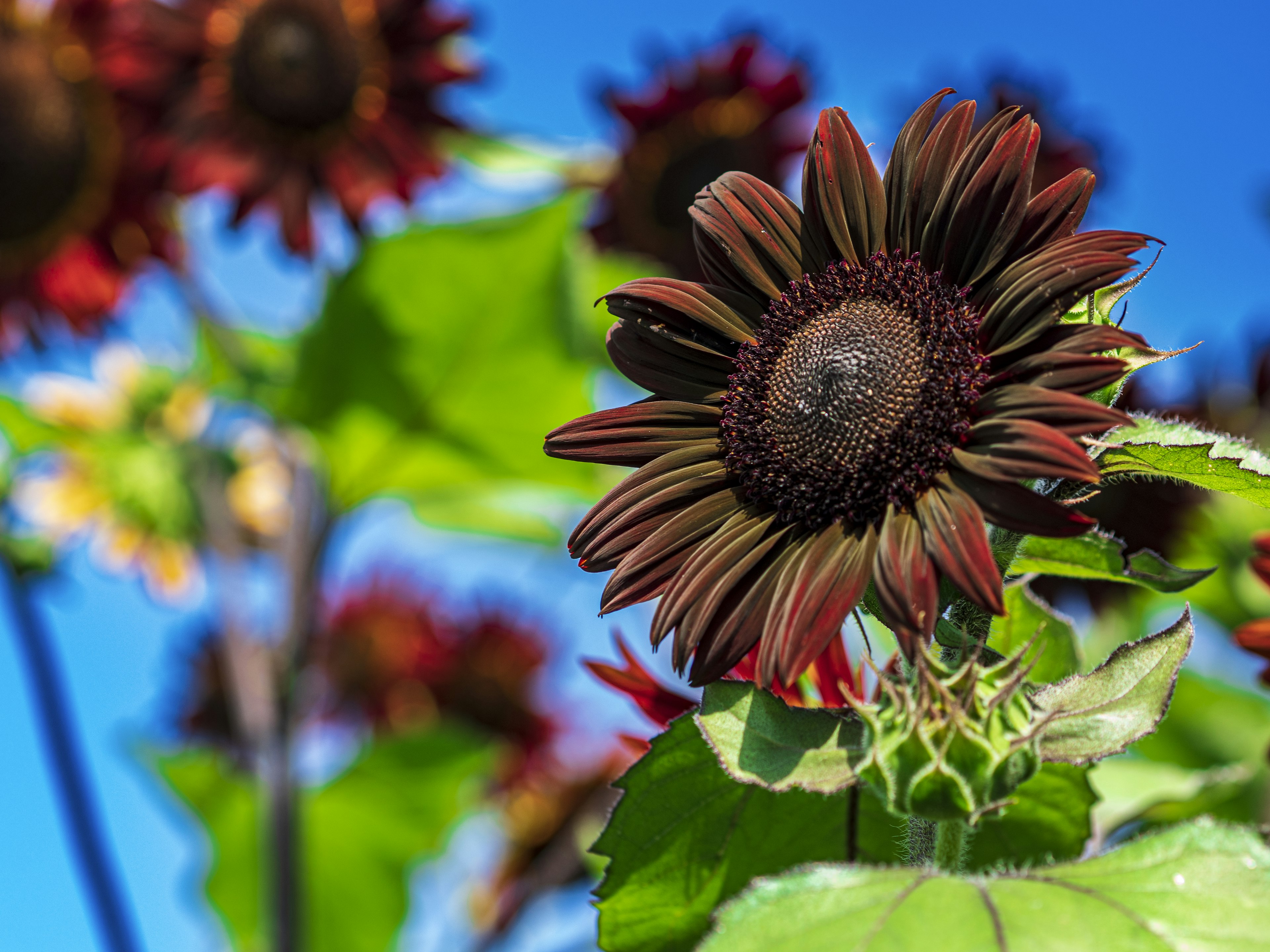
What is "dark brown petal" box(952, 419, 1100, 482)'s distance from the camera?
31 cm

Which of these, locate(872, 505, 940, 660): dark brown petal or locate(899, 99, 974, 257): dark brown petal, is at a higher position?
locate(899, 99, 974, 257): dark brown petal

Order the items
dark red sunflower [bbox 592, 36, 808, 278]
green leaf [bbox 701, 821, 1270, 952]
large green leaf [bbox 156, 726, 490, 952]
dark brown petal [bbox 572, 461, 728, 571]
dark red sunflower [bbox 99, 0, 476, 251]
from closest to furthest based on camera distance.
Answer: green leaf [bbox 701, 821, 1270, 952], dark brown petal [bbox 572, 461, 728, 571], dark red sunflower [bbox 99, 0, 476, 251], large green leaf [bbox 156, 726, 490, 952], dark red sunflower [bbox 592, 36, 808, 278]

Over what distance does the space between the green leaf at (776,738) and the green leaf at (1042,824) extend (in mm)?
103

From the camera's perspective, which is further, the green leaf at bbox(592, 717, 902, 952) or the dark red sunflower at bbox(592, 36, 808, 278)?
the dark red sunflower at bbox(592, 36, 808, 278)

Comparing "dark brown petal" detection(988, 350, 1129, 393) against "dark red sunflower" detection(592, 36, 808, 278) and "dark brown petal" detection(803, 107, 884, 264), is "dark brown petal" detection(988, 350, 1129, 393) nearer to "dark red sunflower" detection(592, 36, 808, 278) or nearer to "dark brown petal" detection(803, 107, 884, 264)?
"dark brown petal" detection(803, 107, 884, 264)

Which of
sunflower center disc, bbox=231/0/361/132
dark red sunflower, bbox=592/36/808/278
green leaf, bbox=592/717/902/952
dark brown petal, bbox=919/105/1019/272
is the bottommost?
green leaf, bbox=592/717/902/952

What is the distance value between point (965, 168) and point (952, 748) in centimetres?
19

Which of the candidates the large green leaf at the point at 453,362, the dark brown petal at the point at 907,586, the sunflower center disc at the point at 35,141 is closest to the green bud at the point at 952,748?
the dark brown petal at the point at 907,586

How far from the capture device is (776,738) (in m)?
0.33

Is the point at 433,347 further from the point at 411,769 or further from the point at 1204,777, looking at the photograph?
the point at 1204,777

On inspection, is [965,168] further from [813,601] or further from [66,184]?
[66,184]

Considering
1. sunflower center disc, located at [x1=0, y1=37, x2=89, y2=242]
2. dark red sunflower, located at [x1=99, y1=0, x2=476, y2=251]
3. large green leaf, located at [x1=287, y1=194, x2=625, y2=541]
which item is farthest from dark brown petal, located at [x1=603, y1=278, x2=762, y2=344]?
sunflower center disc, located at [x1=0, y1=37, x2=89, y2=242]

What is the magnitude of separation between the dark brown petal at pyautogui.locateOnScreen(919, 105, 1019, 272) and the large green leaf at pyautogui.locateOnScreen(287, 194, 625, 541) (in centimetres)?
72

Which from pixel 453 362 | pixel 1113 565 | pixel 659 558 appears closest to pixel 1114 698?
pixel 1113 565
